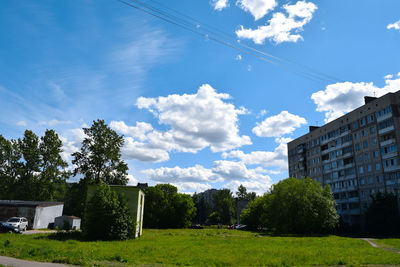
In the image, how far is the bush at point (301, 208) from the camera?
158ft

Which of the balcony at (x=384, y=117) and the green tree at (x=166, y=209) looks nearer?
the balcony at (x=384, y=117)

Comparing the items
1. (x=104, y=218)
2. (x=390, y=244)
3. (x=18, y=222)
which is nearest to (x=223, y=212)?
(x=390, y=244)

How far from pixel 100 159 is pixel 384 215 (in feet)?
166

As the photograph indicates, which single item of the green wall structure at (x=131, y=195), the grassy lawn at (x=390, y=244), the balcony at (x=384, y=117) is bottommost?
the grassy lawn at (x=390, y=244)

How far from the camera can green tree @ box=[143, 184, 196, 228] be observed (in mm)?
73062

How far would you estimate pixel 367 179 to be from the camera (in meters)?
60.6

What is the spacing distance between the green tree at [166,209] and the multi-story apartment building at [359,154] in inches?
1423

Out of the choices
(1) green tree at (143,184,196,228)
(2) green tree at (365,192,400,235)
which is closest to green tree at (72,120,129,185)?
(1) green tree at (143,184,196,228)

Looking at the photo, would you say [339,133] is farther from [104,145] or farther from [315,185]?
[104,145]

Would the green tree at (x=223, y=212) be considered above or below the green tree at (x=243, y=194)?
below

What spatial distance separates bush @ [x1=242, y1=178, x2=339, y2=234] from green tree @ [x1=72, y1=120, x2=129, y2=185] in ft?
90.1

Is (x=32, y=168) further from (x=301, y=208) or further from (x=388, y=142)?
(x=388, y=142)

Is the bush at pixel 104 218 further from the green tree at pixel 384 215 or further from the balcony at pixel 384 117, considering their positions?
the balcony at pixel 384 117

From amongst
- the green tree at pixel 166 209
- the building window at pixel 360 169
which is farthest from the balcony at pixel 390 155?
the green tree at pixel 166 209
